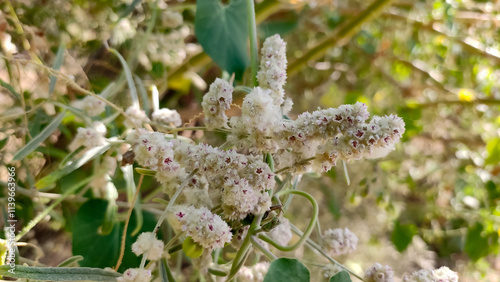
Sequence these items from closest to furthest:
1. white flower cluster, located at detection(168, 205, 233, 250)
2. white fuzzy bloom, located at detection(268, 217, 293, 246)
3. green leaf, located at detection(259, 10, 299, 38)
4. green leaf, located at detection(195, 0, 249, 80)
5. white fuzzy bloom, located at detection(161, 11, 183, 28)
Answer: white flower cluster, located at detection(168, 205, 233, 250) < white fuzzy bloom, located at detection(268, 217, 293, 246) < green leaf, located at detection(195, 0, 249, 80) < white fuzzy bloom, located at detection(161, 11, 183, 28) < green leaf, located at detection(259, 10, 299, 38)

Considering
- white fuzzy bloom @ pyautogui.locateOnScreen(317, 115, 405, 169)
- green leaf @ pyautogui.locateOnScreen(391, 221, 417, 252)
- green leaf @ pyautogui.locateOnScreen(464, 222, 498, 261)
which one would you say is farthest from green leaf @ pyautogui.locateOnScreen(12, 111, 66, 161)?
green leaf @ pyautogui.locateOnScreen(464, 222, 498, 261)

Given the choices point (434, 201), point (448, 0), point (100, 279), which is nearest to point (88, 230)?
point (100, 279)

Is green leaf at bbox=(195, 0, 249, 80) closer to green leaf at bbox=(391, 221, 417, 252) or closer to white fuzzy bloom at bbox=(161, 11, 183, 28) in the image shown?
white fuzzy bloom at bbox=(161, 11, 183, 28)

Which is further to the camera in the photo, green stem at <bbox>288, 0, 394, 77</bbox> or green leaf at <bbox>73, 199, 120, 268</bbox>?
green stem at <bbox>288, 0, 394, 77</bbox>

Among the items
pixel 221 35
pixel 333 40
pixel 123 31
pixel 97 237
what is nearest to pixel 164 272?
pixel 97 237

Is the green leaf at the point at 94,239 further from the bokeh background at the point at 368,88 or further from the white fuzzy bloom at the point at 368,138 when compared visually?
the white fuzzy bloom at the point at 368,138

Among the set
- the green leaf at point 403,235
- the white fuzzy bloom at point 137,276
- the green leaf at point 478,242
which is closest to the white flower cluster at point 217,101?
the white fuzzy bloom at point 137,276
